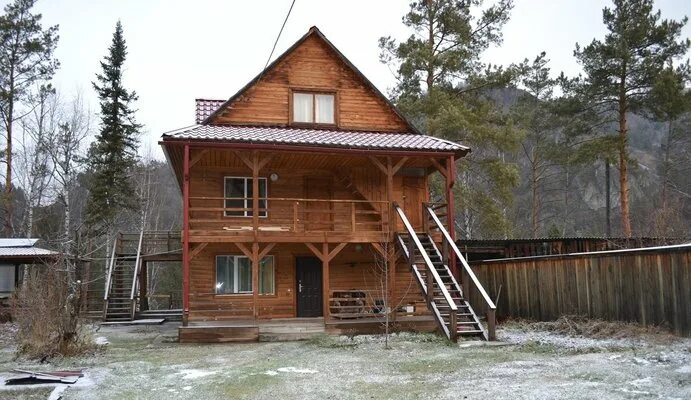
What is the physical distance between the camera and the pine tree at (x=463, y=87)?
98.8ft

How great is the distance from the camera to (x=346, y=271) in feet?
68.4

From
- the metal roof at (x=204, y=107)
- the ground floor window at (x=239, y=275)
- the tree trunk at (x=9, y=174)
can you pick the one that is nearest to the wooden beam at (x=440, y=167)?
the ground floor window at (x=239, y=275)

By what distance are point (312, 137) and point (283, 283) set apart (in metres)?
4.91

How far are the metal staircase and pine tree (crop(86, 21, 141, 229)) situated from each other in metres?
20.3

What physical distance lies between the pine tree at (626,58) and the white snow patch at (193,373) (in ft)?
80.0

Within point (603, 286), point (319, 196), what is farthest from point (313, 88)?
point (603, 286)

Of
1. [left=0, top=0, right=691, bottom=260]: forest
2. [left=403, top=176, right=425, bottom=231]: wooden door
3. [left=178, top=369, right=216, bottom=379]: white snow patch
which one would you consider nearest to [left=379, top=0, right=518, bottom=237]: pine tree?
[left=0, top=0, right=691, bottom=260]: forest

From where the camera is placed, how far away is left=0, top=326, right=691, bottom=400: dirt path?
8.94 meters

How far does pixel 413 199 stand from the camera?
70.8 ft

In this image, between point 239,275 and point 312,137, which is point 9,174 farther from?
point 312,137

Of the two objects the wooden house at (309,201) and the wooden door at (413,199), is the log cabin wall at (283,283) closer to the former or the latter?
the wooden house at (309,201)

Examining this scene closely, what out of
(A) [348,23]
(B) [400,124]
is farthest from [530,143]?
(A) [348,23]

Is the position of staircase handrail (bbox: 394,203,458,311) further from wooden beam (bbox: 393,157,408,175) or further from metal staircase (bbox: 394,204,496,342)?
wooden beam (bbox: 393,157,408,175)

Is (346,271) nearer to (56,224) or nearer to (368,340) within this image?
(368,340)
